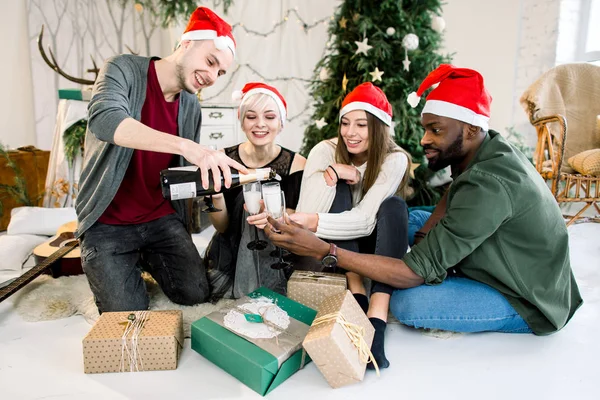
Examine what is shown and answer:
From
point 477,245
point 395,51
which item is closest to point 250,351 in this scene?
point 477,245

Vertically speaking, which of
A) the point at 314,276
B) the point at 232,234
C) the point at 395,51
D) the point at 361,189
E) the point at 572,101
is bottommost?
the point at 314,276

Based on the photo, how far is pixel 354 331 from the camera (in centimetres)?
140

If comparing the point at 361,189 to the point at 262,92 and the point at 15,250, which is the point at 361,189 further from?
the point at 15,250

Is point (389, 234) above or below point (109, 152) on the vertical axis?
below

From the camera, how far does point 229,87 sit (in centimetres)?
508

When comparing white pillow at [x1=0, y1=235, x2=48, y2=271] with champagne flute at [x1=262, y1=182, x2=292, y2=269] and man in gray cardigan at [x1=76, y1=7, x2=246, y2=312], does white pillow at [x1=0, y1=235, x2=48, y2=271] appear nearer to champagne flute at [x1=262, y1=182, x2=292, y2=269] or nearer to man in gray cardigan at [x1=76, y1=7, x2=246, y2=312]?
man in gray cardigan at [x1=76, y1=7, x2=246, y2=312]

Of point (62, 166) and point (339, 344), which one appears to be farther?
point (62, 166)

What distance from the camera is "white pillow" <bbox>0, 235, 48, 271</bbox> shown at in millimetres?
2461

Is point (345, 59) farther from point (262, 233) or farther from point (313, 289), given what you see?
point (313, 289)

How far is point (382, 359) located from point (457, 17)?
13.5ft

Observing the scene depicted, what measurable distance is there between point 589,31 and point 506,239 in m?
3.68

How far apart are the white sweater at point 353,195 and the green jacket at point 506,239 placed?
1.13 feet

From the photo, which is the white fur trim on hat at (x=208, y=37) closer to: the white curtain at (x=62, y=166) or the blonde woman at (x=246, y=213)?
the blonde woman at (x=246, y=213)

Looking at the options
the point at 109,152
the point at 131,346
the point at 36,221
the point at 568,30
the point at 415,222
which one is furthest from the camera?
the point at 568,30
